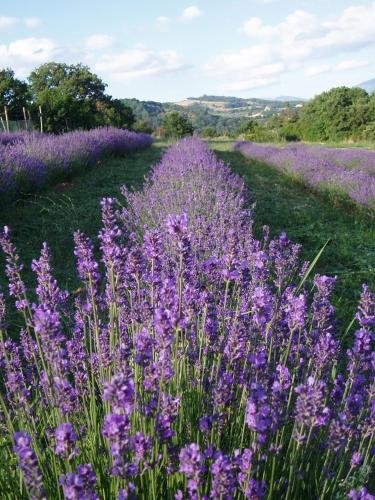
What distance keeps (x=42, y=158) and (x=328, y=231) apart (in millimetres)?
5201

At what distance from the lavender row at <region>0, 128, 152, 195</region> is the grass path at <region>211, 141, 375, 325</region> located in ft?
11.8

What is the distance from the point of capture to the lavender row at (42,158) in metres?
6.79

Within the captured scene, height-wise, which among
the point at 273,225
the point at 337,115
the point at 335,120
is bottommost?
the point at 273,225

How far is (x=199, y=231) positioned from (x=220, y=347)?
1.86 metres

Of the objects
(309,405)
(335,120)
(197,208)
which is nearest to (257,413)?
(309,405)

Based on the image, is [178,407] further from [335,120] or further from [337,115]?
[337,115]

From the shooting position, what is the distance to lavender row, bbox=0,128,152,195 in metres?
6.79

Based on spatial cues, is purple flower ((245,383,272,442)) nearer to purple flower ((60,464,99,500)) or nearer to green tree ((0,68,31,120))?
purple flower ((60,464,99,500))

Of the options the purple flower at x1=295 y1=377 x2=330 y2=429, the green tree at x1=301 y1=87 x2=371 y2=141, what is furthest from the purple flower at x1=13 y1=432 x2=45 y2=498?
the green tree at x1=301 y1=87 x2=371 y2=141

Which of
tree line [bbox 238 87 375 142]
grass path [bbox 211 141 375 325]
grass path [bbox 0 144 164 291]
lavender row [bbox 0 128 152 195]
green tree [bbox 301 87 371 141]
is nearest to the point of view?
grass path [bbox 211 141 375 325]

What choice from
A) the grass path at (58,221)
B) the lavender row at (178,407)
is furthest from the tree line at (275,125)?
the lavender row at (178,407)

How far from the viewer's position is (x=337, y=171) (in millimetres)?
9867

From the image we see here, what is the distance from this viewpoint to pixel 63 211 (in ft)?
22.3

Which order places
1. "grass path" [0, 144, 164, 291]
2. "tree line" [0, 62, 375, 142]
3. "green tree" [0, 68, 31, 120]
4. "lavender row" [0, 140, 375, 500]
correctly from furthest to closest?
"tree line" [0, 62, 375, 142]
"green tree" [0, 68, 31, 120]
"grass path" [0, 144, 164, 291]
"lavender row" [0, 140, 375, 500]
